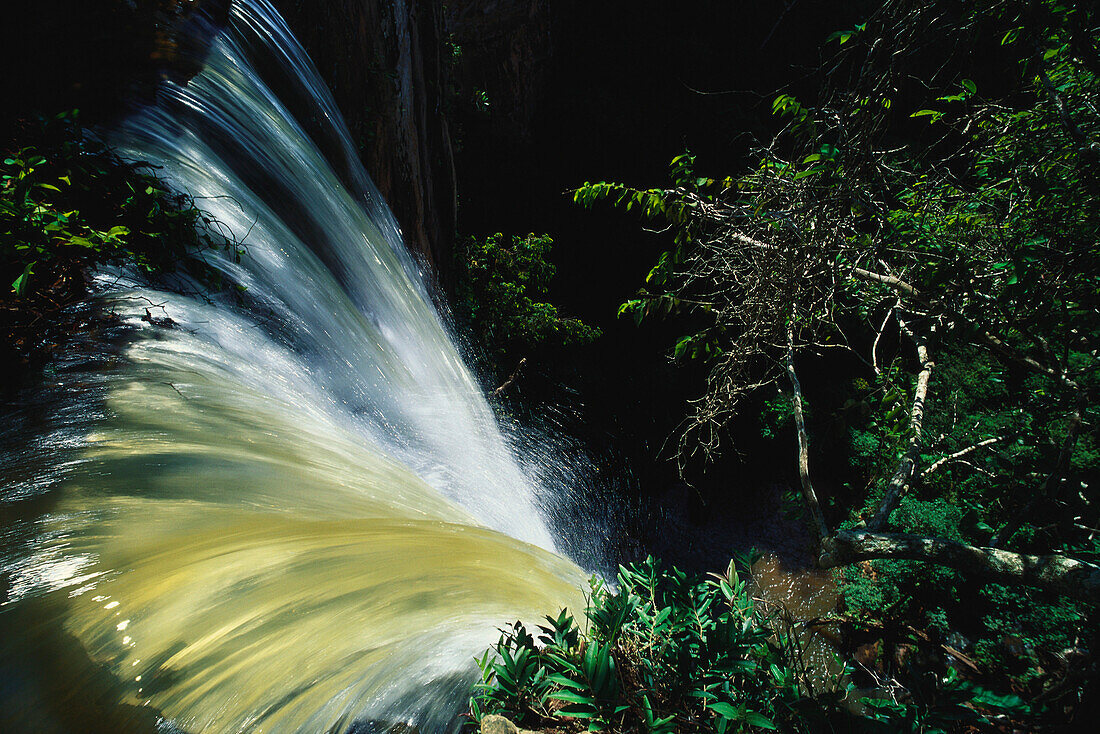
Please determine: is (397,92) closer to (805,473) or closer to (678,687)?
(805,473)

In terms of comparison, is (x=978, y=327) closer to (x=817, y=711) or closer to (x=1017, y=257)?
(x=1017, y=257)

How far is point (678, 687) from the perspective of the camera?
1.49 meters

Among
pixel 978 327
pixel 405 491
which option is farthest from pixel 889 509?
pixel 405 491

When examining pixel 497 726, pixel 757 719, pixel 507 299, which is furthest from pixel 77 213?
pixel 507 299

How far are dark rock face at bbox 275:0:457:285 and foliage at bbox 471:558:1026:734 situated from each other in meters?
5.13

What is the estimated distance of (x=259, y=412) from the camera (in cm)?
226

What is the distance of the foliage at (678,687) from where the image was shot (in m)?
1.34

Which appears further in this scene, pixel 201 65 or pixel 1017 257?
pixel 201 65

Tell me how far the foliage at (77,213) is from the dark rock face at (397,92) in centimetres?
279

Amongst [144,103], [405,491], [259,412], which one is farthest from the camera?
[144,103]

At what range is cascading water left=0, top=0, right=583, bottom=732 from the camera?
1.37 meters

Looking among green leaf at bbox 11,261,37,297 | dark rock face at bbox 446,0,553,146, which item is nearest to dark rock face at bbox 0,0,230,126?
green leaf at bbox 11,261,37,297

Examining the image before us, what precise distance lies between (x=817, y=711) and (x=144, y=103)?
13.7 ft

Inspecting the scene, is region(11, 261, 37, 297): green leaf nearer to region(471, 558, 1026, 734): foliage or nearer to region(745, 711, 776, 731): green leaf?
region(471, 558, 1026, 734): foliage
